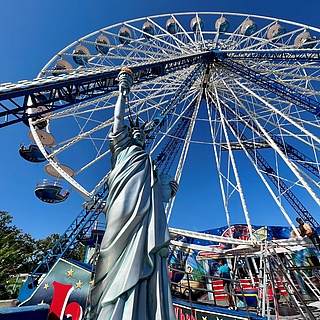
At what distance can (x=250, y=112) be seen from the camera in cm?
1294

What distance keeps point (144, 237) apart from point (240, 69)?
1179cm

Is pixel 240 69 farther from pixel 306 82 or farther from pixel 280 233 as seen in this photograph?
pixel 280 233

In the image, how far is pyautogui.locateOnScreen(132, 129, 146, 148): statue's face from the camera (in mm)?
3965

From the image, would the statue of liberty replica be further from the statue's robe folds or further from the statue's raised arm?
the statue's raised arm

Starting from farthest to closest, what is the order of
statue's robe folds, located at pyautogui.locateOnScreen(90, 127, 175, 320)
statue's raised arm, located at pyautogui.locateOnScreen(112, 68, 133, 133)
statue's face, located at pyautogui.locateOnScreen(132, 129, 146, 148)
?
statue's face, located at pyautogui.locateOnScreen(132, 129, 146, 148)
statue's raised arm, located at pyautogui.locateOnScreen(112, 68, 133, 133)
statue's robe folds, located at pyautogui.locateOnScreen(90, 127, 175, 320)

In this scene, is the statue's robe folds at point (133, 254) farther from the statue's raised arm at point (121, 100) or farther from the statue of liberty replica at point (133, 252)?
the statue's raised arm at point (121, 100)

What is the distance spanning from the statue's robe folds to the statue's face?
58 centimetres

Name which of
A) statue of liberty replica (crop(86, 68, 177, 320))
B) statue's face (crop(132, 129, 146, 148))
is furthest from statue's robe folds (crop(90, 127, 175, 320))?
statue's face (crop(132, 129, 146, 148))

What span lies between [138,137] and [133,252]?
201 centimetres

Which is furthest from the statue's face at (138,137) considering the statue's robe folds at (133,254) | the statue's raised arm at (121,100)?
the statue's robe folds at (133,254)

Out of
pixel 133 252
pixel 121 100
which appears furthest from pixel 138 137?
pixel 133 252

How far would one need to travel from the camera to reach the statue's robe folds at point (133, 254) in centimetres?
236

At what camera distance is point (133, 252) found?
2.62 meters

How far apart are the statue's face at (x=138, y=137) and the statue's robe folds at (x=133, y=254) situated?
1.90ft
